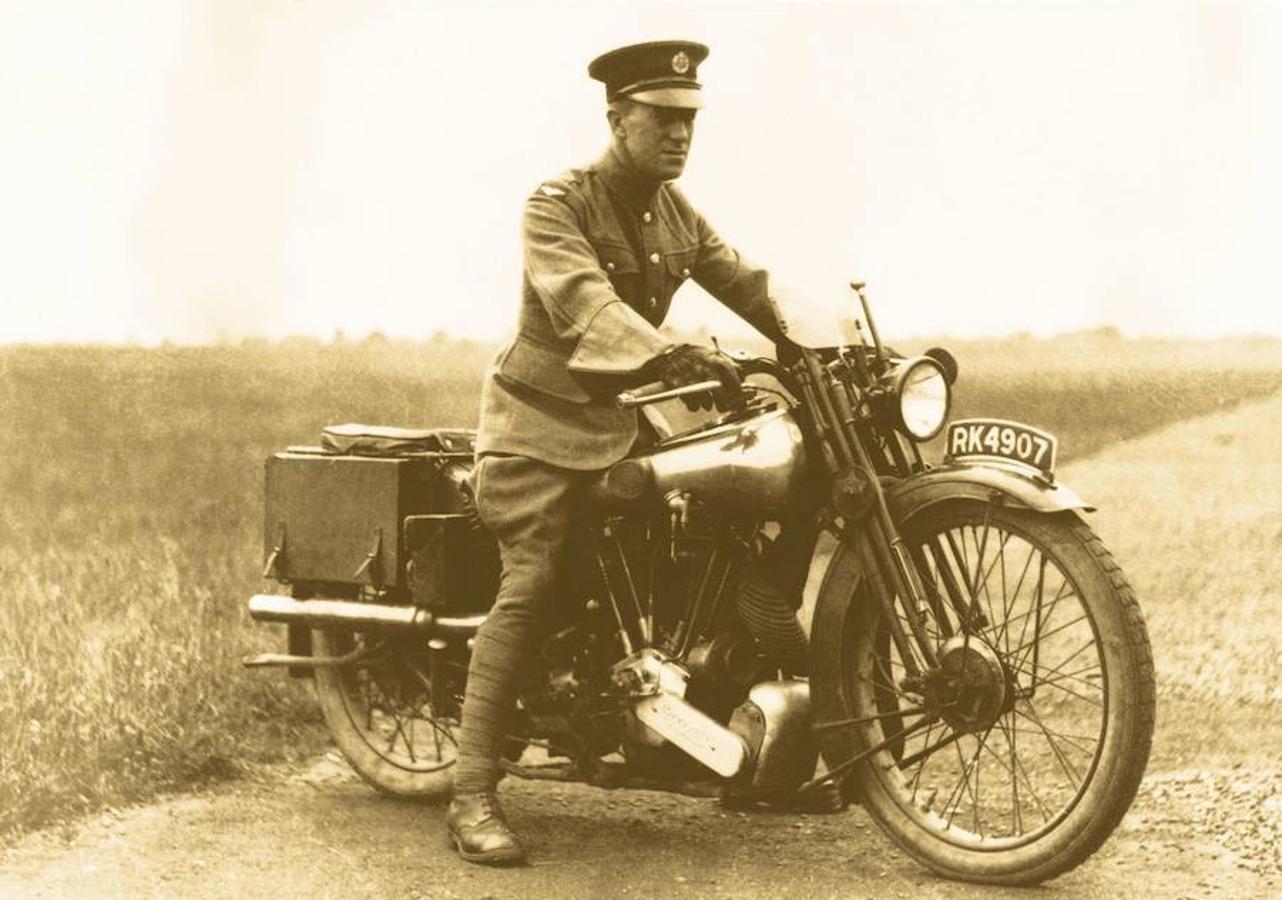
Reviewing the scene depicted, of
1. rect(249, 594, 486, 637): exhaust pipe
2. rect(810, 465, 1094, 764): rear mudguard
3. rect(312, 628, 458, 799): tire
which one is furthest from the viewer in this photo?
rect(312, 628, 458, 799): tire

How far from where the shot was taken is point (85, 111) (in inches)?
266

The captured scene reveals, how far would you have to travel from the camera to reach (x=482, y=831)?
15.1 ft

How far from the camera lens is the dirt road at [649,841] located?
4.32 meters

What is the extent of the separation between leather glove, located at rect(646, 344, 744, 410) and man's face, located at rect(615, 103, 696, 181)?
58cm

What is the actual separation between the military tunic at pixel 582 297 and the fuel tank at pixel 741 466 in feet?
0.73

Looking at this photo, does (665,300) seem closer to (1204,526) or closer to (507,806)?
(507,806)

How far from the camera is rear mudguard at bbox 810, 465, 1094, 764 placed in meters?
4.02

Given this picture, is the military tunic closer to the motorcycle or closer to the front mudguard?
the motorcycle

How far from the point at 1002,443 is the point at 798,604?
681mm

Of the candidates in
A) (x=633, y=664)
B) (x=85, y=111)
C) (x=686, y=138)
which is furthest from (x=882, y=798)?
(x=85, y=111)

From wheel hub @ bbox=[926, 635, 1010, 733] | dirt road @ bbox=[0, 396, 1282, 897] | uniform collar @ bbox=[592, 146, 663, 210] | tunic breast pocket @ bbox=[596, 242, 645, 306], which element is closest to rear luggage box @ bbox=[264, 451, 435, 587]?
dirt road @ bbox=[0, 396, 1282, 897]

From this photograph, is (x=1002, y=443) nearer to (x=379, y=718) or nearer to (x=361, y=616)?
(x=361, y=616)

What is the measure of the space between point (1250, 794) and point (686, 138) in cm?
241

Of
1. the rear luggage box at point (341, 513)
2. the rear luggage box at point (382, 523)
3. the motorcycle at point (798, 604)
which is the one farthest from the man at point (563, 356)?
the rear luggage box at point (341, 513)
